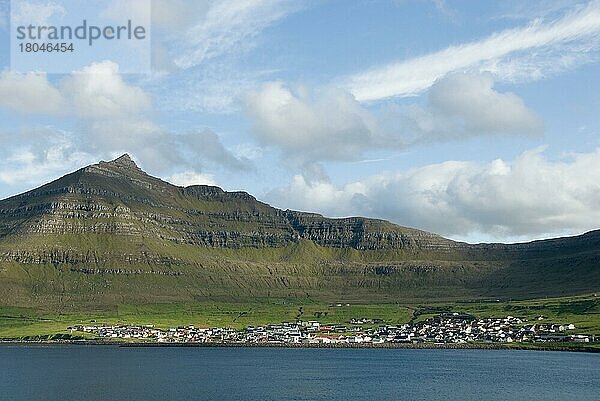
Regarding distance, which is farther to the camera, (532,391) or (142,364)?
(142,364)

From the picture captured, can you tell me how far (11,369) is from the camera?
7092 inches

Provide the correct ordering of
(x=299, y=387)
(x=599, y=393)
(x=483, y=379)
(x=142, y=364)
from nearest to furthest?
1. (x=599, y=393)
2. (x=299, y=387)
3. (x=483, y=379)
4. (x=142, y=364)

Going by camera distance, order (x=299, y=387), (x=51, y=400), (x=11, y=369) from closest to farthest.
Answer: (x=51, y=400) < (x=299, y=387) < (x=11, y=369)

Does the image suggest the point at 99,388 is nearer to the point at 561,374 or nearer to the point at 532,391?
the point at 532,391

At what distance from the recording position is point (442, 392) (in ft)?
467

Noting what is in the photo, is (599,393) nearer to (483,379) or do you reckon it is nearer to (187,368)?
(483,379)

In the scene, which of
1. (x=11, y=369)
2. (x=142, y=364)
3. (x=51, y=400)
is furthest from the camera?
(x=142, y=364)

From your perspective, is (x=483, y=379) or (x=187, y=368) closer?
(x=483, y=379)

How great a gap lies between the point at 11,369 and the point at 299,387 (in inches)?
2934

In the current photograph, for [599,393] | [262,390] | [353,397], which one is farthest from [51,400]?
[599,393]

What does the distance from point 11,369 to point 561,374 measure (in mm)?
126125

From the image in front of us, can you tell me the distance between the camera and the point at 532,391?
143125 millimetres

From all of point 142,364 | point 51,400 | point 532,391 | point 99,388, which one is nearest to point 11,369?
point 142,364

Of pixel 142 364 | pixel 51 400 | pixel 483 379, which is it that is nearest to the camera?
pixel 51 400
